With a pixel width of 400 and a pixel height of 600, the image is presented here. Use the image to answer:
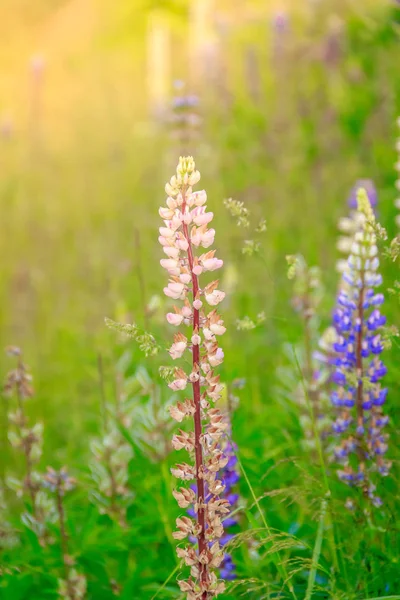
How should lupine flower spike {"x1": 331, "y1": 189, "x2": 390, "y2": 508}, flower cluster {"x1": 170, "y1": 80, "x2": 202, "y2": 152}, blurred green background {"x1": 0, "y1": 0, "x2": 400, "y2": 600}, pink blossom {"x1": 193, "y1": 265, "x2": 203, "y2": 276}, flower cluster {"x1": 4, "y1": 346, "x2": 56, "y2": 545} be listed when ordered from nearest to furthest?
1. pink blossom {"x1": 193, "y1": 265, "x2": 203, "y2": 276}
2. lupine flower spike {"x1": 331, "y1": 189, "x2": 390, "y2": 508}
3. flower cluster {"x1": 4, "y1": 346, "x2": 56, "y2": 545}
4. blurred green background {"x1": 0, "y1": 0, "x2": 400, "y2": 600}
5. flower cluster {"x1": 170, "y1": 80, "x2": 202, "y2": 152}

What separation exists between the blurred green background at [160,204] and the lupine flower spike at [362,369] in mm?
87

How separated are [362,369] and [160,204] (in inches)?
129

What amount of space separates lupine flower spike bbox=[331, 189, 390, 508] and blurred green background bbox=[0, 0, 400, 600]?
0.09 m

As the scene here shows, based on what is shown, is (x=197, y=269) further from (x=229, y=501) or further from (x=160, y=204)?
(x=160, y=204)

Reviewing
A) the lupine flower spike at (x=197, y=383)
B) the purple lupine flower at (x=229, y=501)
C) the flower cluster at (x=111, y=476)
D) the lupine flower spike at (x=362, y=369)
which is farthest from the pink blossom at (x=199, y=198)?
the flower cluster at (x=111, y=476)

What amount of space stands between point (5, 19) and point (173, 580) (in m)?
6.72

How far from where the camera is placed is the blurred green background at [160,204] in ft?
6.63

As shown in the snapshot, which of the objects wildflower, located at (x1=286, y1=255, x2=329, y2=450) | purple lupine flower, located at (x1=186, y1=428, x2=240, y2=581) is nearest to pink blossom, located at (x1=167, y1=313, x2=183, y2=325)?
purple lupine flower, located at (x1=186, y1=428, x2=240, y2=581)

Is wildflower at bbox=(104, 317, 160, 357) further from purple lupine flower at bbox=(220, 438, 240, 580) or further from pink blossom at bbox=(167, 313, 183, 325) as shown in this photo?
purple lupine flower at bbox=(220, 438, 240, 580)

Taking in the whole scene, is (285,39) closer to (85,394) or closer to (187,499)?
(85,394)

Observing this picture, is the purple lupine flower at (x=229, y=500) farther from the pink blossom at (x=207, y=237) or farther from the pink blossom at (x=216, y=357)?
the pink blossom at (x=207, y=237)

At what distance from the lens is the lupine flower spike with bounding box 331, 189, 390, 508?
1636mm

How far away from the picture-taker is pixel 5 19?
7.32 metres

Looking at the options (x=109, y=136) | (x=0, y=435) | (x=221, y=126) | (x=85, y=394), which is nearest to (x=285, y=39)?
(x=221, y=126)
